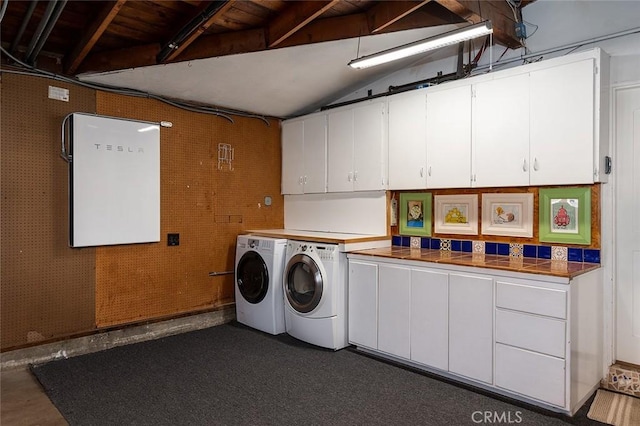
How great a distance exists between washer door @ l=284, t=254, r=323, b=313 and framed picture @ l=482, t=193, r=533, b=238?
1528mm

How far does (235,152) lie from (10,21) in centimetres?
227

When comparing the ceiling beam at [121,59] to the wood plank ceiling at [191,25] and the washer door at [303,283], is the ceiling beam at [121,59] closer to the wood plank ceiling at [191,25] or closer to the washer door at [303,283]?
the wood plank ceiling at [191,25]

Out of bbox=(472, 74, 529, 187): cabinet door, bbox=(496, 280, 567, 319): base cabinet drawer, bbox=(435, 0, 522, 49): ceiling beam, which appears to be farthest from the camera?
bbox=(472, 74, 529, 187): cabinet door

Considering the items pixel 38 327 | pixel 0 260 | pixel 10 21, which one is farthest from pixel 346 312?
pixel 10 21

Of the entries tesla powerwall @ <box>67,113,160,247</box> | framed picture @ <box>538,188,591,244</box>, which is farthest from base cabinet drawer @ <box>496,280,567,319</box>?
tesla powerwall @ <box>67,113,160,247</box>

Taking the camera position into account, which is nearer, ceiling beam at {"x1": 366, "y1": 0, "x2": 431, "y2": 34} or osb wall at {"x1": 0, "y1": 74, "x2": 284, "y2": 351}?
ceiling beam at {"x1": 366, "y1": 0, "x2": 431, "y2": 34}

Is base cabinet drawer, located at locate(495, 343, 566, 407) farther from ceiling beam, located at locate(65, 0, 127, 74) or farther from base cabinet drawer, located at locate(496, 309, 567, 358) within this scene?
ceiling beam, located at locate(65, 0, 127, 74)

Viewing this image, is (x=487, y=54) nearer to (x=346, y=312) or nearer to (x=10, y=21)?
(x=346, y=312)

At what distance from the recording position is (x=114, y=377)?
3055mm

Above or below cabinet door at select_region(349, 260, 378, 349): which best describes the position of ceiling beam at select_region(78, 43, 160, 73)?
above

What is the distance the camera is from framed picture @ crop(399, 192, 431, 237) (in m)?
3.89

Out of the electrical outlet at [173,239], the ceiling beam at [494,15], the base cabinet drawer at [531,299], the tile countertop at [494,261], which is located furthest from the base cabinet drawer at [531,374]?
the electrical outlet at [173,239]

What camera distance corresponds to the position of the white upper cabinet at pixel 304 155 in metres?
4.58

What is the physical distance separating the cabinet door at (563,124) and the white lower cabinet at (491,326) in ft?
2.44
